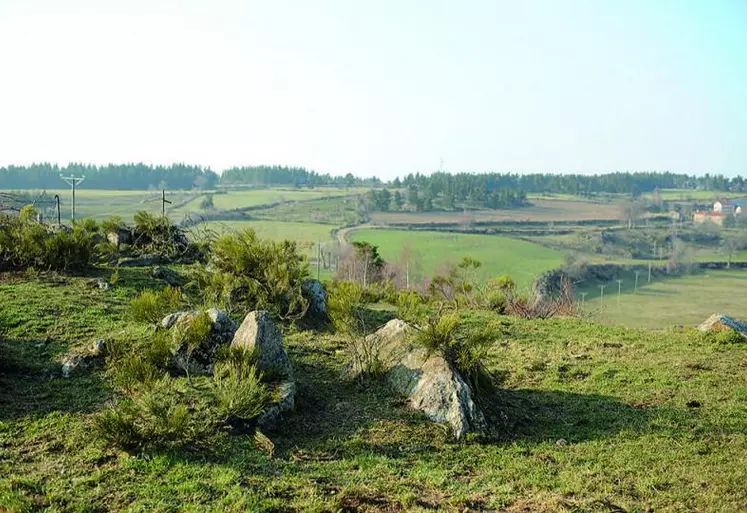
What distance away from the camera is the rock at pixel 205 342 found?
9180 mm

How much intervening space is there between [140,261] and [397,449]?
501 inches

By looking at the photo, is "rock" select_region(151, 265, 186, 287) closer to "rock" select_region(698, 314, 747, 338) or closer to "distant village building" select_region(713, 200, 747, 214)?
"rock" select_region(698, 314, 747, 338)

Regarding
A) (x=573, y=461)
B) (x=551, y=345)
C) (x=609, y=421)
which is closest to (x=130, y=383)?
(x=573, y=461)

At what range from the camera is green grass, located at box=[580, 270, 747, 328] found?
5301cm

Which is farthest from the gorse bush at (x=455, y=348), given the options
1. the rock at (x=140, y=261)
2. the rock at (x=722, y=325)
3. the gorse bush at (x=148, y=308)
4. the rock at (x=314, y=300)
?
the rock at (x=140, y=261)

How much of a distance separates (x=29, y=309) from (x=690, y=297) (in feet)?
216

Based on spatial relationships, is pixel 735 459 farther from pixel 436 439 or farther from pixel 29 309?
pixel 29 309

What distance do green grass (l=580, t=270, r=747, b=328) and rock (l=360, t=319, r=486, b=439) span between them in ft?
135

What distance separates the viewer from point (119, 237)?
1884 centimetres

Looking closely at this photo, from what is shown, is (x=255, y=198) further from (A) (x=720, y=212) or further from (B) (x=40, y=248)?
(B) (x=40, y=248)

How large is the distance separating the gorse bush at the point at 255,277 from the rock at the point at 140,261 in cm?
449

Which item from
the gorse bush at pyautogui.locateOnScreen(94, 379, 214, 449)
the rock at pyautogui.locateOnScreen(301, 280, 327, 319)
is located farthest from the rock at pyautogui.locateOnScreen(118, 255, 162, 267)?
the gorse bush at pyautogui.locateOnScreen(94, 379, 214, 449)

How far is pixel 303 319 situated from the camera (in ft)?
45.6

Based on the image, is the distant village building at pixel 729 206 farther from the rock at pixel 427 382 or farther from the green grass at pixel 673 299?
the rock at pixel 427 382
